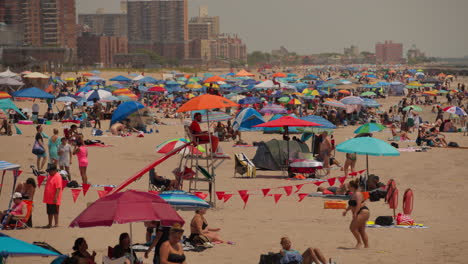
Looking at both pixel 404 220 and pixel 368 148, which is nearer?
pixel 404 220

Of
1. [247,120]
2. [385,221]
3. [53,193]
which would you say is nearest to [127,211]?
[53,193]

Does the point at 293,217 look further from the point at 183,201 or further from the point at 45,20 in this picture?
the point at 45,20

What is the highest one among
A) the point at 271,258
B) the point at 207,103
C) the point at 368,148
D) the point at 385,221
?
the point at 207,103

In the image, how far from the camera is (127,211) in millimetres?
7027

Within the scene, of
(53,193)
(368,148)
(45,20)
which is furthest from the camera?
(45,20)

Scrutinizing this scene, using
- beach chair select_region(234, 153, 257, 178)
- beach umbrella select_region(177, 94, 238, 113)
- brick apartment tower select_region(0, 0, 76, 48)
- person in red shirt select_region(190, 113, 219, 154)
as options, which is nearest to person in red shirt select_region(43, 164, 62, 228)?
person in red shirt select_region(190, 113, 219, 154)

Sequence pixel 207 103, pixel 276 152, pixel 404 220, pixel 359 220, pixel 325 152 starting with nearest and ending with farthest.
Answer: pixel 359 220 < pixel 404 220 < pixel 207 103 < pixel 325 152 < pixel 276 152

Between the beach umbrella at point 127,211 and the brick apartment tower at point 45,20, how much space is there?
11373cm

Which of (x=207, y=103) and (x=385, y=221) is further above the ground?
(x=207, y=103)

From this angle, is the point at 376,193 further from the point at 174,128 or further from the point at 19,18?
the point at 19,18

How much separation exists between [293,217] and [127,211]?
573 cm

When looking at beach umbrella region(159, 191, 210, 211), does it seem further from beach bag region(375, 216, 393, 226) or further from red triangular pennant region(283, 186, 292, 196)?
red triangular pennant region(283, 186, 292, 196)

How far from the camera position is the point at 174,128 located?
29.6 m

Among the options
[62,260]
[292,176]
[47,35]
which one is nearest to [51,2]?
[47,35]
